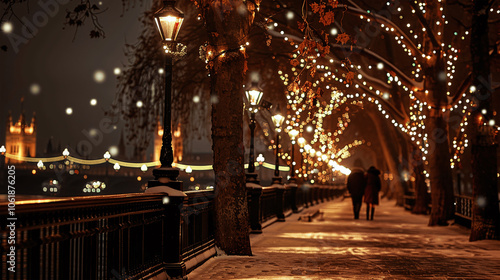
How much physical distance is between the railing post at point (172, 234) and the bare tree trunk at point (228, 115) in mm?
2830

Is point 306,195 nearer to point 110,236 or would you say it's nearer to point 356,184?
point 356,184

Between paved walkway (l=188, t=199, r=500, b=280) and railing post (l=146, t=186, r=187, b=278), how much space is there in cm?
44

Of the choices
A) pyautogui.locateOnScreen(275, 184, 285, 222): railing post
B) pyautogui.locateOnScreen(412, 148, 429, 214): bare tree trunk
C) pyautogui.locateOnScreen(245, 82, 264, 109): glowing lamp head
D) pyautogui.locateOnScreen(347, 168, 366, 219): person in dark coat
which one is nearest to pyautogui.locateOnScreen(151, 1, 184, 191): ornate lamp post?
pyautogui.locateOnScreen(245, 82, 264, 109): glowing lamp head

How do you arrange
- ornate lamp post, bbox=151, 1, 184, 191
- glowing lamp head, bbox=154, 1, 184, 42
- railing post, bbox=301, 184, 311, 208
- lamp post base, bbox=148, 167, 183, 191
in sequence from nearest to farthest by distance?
lamp post base, bbox=148, 167, 183, 191 < ornate lamp post, bbox=151, 1, 184, 191 < glowing lamp head, bbox=154, 1, 184, 42 < railing post, bbox=301, 184, 311, 208

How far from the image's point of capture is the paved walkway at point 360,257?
37.0ft

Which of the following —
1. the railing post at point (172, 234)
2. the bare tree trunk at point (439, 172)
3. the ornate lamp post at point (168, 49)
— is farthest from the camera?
the bare tree trunk at point (439, 172)

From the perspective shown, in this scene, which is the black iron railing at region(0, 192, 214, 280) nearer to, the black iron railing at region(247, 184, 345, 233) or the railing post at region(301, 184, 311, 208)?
the black iron railing at region(247, 184, 345, 233)

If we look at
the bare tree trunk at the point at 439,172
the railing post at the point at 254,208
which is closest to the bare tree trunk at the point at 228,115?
the railing post at the point at 254,208

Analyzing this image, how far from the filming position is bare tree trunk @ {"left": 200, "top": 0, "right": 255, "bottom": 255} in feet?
44.2

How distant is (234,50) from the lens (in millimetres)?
13477

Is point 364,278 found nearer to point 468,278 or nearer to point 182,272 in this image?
point 468,278

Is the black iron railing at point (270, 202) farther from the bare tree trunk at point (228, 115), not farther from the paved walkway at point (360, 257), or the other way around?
the bare tree trunk at point (228, 115)

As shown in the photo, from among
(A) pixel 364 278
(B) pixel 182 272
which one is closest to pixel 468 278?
(A) pixel 364 278

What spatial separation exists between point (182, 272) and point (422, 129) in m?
22.4
